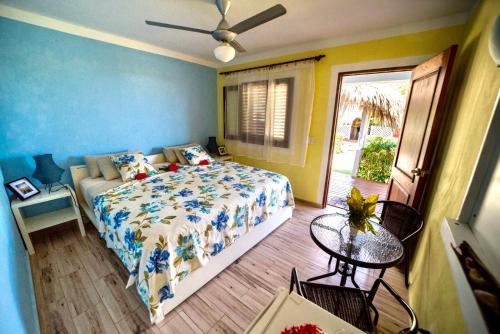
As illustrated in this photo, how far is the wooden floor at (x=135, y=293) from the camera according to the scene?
1379mm

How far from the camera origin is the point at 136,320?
139 centimetres

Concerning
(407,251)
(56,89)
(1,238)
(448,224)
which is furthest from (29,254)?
(407,251)

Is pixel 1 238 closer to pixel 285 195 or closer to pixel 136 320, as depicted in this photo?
pixel 136 320

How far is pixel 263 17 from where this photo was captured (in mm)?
1439

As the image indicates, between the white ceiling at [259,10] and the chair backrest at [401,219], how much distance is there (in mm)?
1847

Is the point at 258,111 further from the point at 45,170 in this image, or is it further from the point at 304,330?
the point at 304,330

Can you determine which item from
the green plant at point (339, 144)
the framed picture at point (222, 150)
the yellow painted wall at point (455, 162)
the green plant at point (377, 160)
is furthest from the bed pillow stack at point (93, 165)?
the green plant at point (339, 144)

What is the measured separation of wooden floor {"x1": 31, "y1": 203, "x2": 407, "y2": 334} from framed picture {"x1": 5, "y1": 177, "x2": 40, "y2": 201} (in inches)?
24.2

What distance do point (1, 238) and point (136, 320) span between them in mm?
987

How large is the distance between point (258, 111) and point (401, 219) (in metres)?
2.60

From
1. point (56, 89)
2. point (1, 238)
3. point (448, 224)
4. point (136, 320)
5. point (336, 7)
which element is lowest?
point (136, 320)

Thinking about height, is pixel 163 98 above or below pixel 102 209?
above

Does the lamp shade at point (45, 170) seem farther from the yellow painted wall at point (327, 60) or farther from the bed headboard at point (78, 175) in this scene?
the yellow painted wall at point (327, 60)

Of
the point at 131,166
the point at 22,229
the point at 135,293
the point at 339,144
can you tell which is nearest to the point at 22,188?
the point at 22,229
